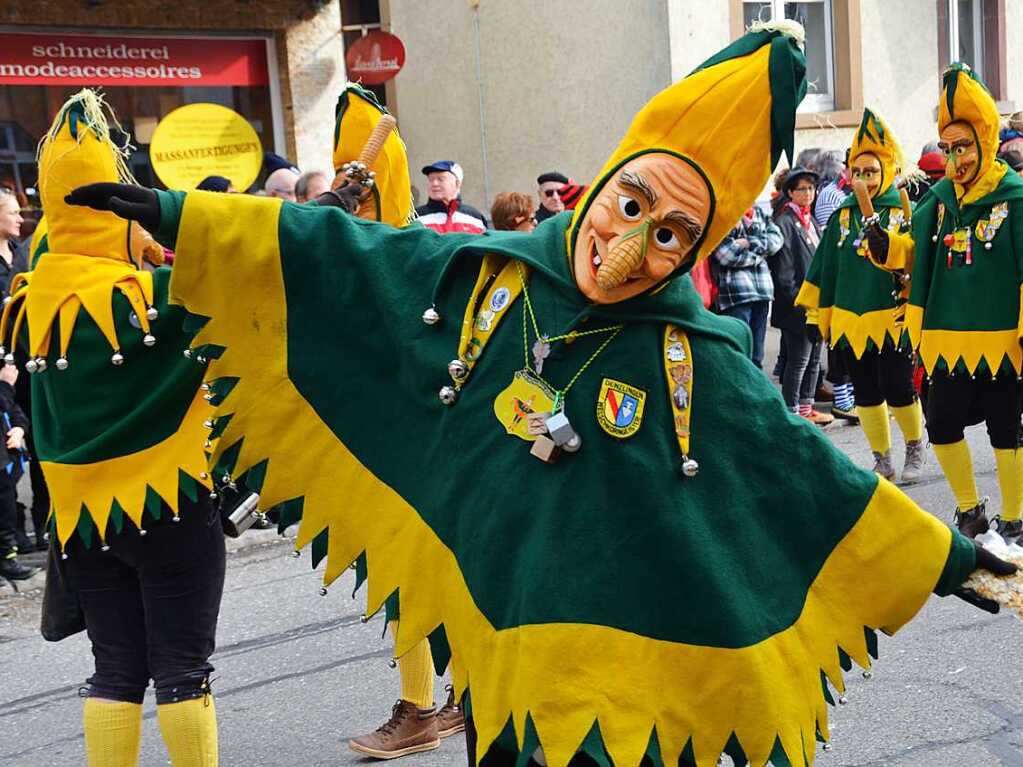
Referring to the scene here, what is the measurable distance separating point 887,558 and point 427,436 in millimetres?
977

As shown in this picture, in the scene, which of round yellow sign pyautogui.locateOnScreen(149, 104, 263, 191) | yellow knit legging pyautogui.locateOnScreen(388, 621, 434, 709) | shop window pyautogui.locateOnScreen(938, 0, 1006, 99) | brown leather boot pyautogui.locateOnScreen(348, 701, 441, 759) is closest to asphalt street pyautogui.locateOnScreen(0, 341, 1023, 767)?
brown leather boot pyautogui.locateOnScreen(348, 701, 441, 759)

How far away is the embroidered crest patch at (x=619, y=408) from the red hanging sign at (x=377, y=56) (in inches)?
356

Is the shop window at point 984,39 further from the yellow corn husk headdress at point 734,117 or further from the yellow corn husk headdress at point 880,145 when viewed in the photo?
the yellow corn husk headdress at point 734,117

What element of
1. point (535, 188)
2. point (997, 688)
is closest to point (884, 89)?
point (535, 188)

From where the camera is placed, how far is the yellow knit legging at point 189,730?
132 inches

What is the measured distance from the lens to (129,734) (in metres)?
3.39

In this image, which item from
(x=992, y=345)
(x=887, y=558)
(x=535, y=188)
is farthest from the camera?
(x=535, y=188)

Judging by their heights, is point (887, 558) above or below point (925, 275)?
below

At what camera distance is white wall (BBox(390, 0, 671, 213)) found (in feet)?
40.2

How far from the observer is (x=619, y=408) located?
8.37 ft

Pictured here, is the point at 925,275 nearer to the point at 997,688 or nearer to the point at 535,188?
the point at 997,688

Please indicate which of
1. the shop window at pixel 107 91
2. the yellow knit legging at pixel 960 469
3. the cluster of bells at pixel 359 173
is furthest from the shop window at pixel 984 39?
the cluster of bells at pixel 359 173

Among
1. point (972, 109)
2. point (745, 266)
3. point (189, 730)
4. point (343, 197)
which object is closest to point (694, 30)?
point (745, 266)

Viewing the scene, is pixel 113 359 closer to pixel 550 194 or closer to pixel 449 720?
pixel 449 720
